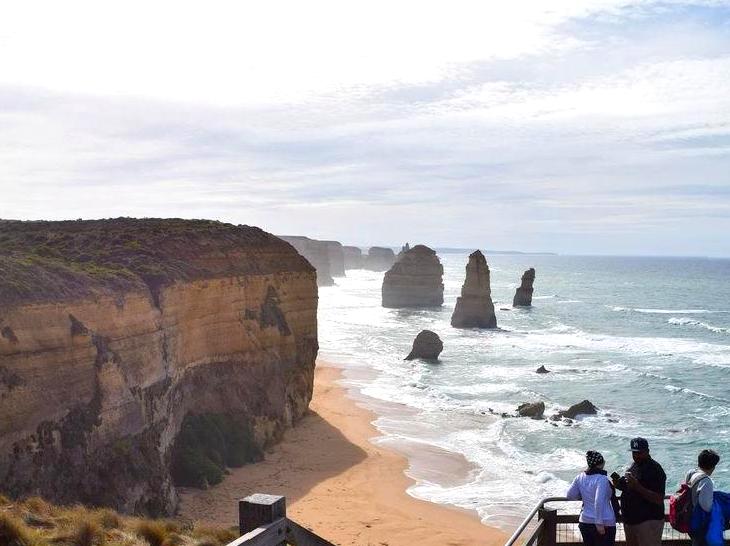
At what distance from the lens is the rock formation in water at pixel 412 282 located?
96312 millimetres

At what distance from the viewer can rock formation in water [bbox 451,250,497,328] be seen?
7569 centimetres

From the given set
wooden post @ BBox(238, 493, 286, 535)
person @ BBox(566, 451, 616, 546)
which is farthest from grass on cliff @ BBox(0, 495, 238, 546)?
person @ BBox(566, 451, 616, 546)

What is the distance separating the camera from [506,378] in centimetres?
4669

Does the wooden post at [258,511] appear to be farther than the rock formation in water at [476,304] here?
No

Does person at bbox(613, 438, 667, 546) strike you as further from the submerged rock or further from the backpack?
the submerged rock

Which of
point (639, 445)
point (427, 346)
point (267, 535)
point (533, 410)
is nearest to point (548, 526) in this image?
point (639, 445)

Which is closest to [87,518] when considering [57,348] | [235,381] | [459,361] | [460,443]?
[57,348]

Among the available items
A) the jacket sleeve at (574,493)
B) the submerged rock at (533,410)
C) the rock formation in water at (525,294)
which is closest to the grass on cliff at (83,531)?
the jacket sleeve at (574,493)

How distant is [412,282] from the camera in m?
96.3

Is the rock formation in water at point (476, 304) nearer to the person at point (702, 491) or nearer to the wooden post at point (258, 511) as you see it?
the person at point (702, 491)

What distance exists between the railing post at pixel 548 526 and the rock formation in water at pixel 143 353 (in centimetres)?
1223

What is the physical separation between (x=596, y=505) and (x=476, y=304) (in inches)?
2719

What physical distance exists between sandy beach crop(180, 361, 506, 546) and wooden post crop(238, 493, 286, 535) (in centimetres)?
1420

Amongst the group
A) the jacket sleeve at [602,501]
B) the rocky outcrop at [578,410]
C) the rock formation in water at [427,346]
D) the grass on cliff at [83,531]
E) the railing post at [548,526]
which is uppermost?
the jacket sleeve at [602,501]
